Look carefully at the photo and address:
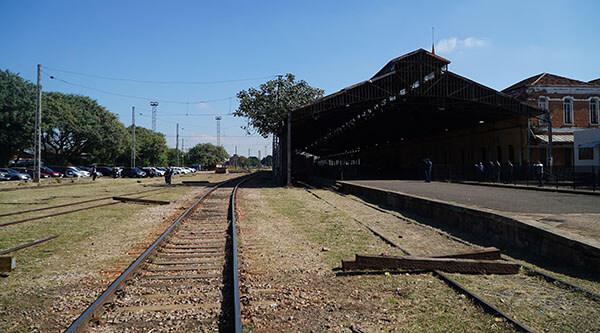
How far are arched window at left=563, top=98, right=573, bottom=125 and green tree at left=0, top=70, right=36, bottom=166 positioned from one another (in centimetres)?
5578

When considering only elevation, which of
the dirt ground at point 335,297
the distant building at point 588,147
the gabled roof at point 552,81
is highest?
the gabled roof at point 552,81

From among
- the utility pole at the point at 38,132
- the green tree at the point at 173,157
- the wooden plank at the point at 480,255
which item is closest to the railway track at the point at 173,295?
the wooden plank at the point at 480,255

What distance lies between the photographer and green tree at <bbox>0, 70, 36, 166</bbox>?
42594 millimetres

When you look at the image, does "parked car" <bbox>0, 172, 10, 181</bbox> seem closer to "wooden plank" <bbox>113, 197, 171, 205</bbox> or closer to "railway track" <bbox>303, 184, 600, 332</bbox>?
"wooden plank" <bbox>113, 197, 171, 205</bbox>

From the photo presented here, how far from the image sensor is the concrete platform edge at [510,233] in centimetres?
627

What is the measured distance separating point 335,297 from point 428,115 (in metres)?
34.3

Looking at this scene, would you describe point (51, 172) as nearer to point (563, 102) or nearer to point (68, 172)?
point (68, 172)

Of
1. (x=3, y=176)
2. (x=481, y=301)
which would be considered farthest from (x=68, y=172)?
(x=481, y=301)

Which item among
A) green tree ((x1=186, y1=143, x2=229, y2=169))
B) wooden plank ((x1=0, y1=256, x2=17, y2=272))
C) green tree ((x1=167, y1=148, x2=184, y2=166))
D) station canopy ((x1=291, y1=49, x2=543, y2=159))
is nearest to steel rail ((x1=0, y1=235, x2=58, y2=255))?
wooden plank ((x1=0, y1=256, x2=17, y2=272))

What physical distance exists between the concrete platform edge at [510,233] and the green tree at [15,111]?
4655 centimetres

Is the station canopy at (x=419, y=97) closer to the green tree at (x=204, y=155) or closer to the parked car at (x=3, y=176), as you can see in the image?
the parked car at (x=3, y=176)

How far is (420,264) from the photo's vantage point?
5945 mm

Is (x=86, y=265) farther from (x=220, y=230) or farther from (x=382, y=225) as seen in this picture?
(x=382, y=225)

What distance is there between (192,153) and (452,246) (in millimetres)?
134608
